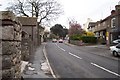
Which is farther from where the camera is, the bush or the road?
the bush

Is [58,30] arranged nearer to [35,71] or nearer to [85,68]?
[85,68]

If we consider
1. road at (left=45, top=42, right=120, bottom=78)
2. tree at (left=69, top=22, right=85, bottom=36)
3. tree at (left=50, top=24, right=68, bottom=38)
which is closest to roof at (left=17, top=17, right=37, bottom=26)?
road at (left=45, top=42, right=120, bottom=78)

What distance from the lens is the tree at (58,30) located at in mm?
124500

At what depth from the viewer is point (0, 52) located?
13.0 ft

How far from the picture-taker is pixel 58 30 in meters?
125

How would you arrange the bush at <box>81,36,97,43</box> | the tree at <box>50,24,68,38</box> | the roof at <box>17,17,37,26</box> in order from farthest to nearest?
the tree at <box>50,24,68,38</box> < the bush at <box>81,36,97,43</box> < the roof at <box>17,17,37,26</box>

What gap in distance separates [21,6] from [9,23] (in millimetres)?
55577

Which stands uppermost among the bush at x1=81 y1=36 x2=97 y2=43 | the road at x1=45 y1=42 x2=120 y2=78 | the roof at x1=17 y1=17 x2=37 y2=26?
the roof at x1=17 y1=17 x2=37 y2=26

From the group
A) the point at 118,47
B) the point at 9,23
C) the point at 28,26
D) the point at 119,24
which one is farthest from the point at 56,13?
the point at 9,23

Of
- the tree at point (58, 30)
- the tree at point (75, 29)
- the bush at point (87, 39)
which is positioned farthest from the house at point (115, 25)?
the tree at point (58, 30)

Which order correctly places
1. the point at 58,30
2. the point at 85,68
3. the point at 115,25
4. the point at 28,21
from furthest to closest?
the point at 58,30 → the point at 115,25 → the point at 28,21 → the point at 85,68

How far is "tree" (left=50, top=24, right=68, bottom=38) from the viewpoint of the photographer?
4902 inches

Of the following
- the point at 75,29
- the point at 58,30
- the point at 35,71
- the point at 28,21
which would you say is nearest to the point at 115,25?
the point at 28,21

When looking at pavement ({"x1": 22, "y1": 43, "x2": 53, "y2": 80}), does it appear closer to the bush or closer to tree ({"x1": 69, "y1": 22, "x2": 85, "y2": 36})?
the bush
